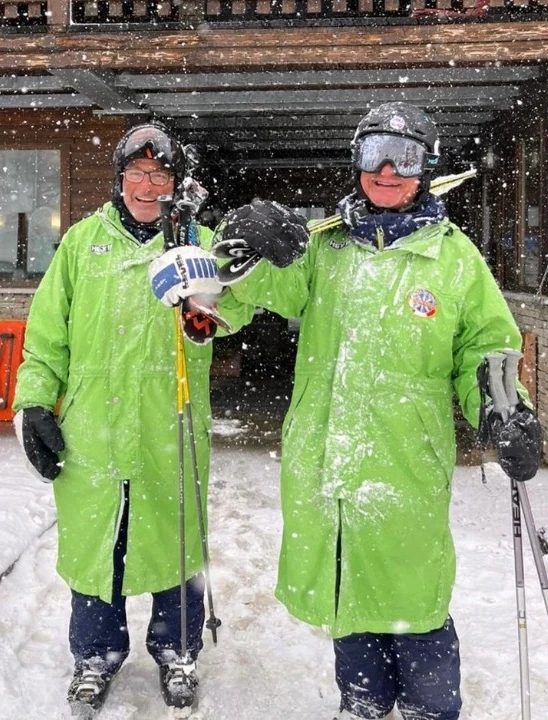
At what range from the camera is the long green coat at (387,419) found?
2.08 m

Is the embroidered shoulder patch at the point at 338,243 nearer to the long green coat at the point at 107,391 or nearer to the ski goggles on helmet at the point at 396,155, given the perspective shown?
the ski goggles on helmet at the point at 396,155

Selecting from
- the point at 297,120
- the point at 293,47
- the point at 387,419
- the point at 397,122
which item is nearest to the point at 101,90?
the point at 293,47

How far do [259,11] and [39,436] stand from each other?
600 centimetres

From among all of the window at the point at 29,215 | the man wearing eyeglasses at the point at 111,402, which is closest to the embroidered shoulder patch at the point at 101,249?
the man wearing eyeglasses at the point at 111,402

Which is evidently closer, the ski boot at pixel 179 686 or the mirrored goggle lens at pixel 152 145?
the mirrored goggle lens at pixel 152 145

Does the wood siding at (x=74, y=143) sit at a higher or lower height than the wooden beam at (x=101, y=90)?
lower

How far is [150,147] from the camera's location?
98.0 inches

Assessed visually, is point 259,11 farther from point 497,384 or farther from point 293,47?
point 497,384

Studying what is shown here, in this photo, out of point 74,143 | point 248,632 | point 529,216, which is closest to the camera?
point 248,632

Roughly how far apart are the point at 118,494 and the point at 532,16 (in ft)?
23.6

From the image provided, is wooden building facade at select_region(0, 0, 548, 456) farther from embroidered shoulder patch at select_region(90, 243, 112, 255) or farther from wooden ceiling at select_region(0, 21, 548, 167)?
embroidered shoulder patch at select_region(90, 243, 112, 255)

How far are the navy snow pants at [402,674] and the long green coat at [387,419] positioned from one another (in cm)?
14

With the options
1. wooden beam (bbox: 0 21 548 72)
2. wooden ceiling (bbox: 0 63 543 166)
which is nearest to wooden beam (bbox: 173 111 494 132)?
wooden ceiling (bbox: 0 63 543 166)

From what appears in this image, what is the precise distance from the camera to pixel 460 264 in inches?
82.5
